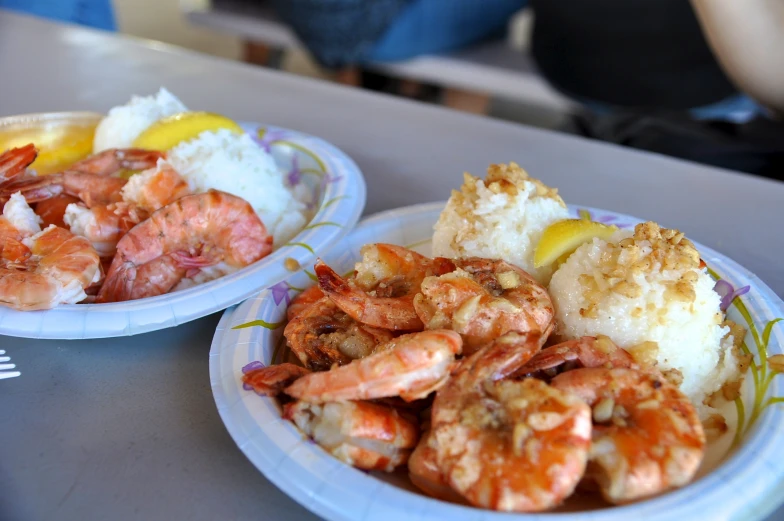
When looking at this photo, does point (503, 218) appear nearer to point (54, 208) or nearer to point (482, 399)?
point (482, 399)

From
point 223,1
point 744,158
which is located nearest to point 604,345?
point 744,158

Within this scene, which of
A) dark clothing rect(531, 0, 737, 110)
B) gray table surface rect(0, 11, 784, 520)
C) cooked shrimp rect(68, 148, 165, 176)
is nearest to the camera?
gray table surface rect(0, 11, 784, 520)

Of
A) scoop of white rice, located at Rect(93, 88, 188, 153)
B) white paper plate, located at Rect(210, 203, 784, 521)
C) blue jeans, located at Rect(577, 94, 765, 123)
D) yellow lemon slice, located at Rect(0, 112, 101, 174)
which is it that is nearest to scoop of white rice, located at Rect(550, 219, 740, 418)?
white paper plate, located at Rect(210, 203, 784, 521)

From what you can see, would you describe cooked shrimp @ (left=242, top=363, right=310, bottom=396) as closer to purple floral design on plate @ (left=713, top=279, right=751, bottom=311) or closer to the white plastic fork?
the white plastic fork

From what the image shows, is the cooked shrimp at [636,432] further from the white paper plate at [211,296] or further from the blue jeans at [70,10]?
the blue jeans at [70,10]

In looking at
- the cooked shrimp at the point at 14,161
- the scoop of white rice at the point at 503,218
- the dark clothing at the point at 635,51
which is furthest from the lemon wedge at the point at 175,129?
the dark clothing at the point at 635,51

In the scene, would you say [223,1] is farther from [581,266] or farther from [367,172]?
[581,266]
